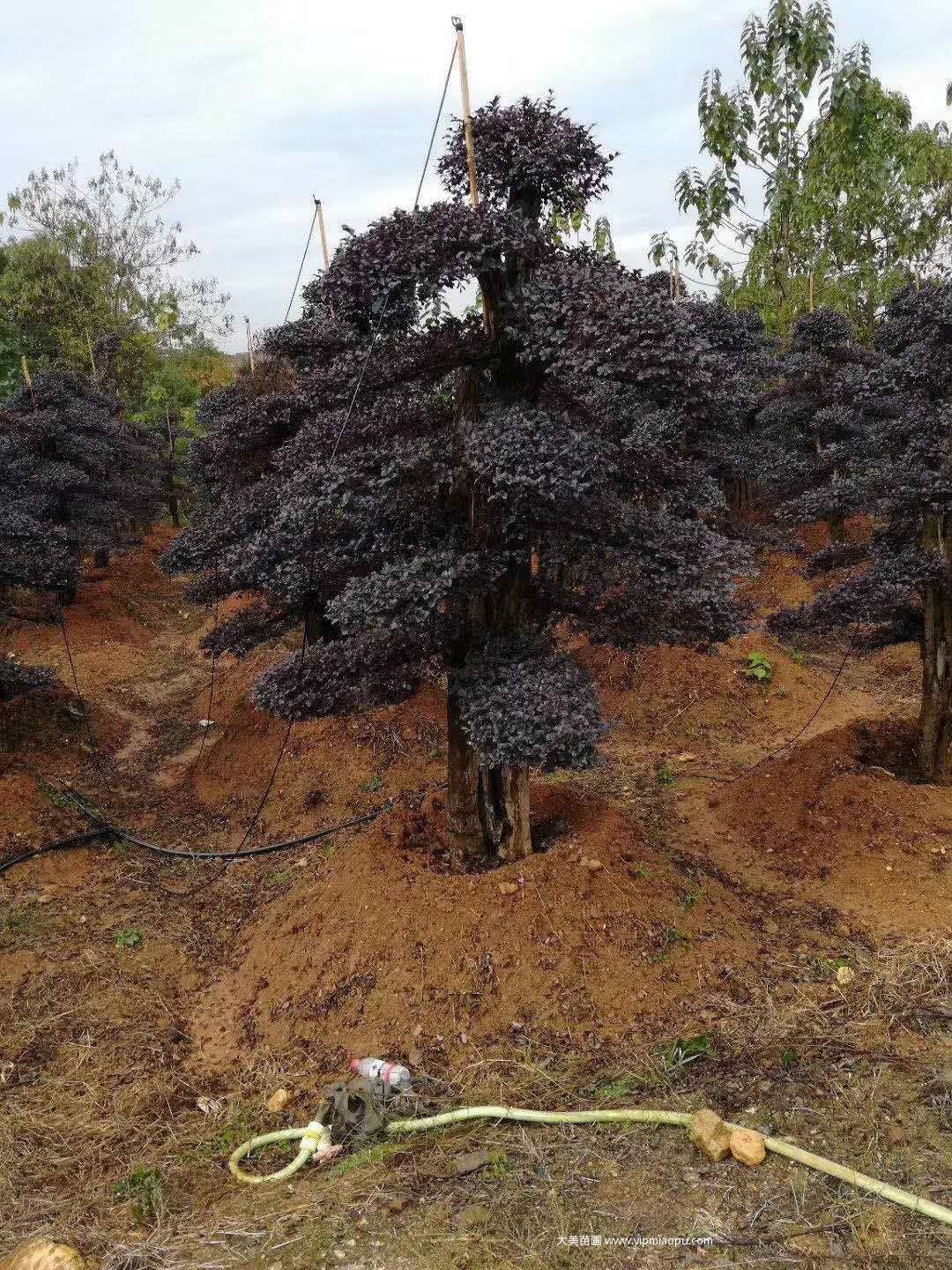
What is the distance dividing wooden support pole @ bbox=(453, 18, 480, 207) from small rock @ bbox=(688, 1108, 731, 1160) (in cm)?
496

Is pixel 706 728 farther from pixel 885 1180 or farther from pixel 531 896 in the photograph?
pixel 885 1180

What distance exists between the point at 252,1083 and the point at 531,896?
2.06m

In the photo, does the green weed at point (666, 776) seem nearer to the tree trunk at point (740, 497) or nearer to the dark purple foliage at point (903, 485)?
the dark purple foliage at point (903, 485)

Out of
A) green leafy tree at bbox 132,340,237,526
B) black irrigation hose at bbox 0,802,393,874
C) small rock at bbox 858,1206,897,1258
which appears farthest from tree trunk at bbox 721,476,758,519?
small rock at bbox 858,1206,897,1258

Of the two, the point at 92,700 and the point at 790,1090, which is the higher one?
the point at 92,700

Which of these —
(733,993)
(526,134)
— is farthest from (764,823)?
(526,134)

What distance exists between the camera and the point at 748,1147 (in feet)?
13.1

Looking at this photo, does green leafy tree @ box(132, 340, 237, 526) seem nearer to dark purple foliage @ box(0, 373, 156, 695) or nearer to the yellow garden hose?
dark purple foliage @ box(0, 373, 156, 695)

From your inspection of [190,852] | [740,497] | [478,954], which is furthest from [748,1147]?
[740,497]

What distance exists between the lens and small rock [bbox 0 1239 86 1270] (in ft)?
12.1

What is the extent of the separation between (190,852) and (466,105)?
6.89 meters

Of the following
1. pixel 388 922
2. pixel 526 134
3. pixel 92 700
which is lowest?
pixel 388 922

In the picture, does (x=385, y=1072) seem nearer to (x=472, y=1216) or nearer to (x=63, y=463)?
(x=472, y=1216)

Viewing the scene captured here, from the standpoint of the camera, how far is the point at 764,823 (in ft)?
25.9
